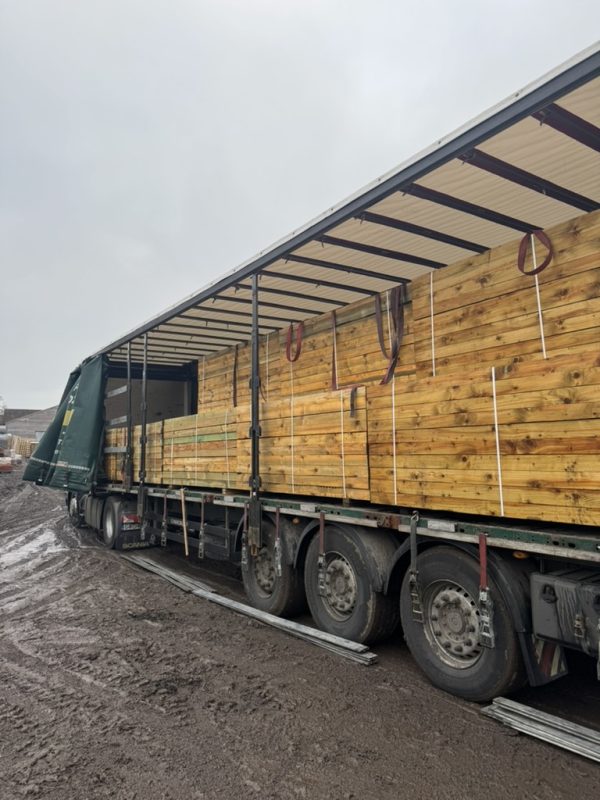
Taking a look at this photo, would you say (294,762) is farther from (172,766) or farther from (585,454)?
(585,454)

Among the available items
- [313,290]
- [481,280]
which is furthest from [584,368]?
[313,290]

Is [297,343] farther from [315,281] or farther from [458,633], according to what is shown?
[458,633]

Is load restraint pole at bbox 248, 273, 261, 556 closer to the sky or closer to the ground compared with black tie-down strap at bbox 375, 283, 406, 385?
closer to the ground

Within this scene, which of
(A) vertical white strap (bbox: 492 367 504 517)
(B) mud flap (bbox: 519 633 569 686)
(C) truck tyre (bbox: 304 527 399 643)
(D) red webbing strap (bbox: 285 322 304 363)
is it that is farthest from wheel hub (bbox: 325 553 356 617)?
(D) red webbing strap (bbox: 285 322 304 363)

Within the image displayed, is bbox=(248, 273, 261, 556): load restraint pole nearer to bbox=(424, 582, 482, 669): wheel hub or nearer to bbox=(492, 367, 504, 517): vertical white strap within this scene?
bbox=(424, 582, 482, 669): wheel hub

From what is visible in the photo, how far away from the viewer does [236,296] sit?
7.55m

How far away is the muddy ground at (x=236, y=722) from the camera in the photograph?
302 centimetres

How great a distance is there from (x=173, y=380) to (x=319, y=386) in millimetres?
7066

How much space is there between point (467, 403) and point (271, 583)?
139 inches

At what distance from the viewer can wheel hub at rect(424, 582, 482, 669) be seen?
4.03m

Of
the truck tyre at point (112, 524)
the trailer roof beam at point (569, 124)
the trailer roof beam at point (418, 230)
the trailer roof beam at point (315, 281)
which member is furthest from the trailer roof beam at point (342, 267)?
the truck tyre at point (112, 524)

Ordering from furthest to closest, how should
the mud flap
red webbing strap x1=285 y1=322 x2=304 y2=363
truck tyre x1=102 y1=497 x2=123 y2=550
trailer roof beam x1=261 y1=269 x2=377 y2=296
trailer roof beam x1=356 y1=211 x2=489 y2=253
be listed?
1. truck tyre x1=102 y1=497 x2=123 y2=550
2. red webbing strap x1=285 y1=322 x2=304 y2=363
3. trailer roof beam x1=261 y1=269 x2=377 y2=296
4. trailer roof beam x1=356 y1=211 x2=489 y2=253
5. the mud flap

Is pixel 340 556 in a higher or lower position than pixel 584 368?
lower

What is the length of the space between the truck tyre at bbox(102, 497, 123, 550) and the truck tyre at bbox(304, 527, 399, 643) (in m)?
6.08
